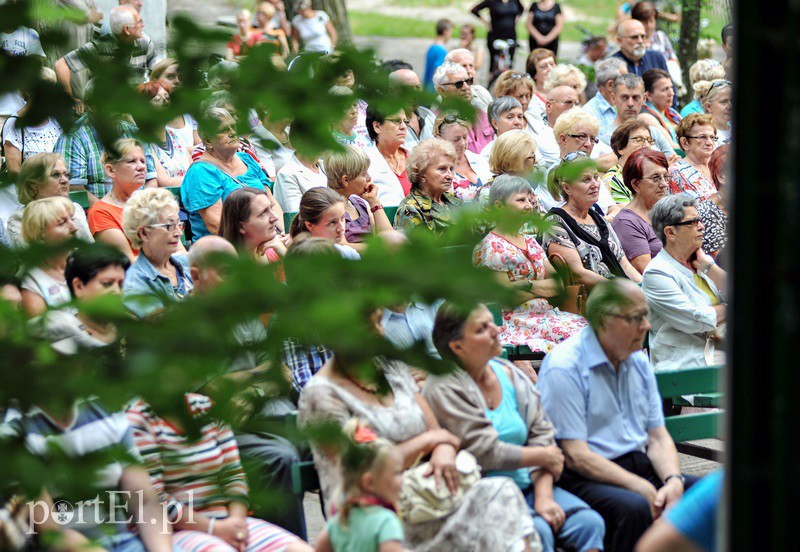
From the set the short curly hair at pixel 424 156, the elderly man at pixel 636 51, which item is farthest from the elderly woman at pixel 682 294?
the elderly man at pixel 636 51

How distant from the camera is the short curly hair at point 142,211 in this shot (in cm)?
574

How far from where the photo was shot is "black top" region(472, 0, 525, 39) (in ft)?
53.5

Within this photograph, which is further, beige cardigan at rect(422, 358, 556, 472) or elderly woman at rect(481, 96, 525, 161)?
elderly woman at rect(481, 96, 525, 161)

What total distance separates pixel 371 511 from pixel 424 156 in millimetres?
3742

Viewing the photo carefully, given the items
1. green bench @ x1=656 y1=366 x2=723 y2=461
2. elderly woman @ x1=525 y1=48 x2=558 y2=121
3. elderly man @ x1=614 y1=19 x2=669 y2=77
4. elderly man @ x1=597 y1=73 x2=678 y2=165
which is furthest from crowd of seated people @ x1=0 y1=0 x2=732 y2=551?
elderly man @ x1=614 y1=19 x2=669 y2=77

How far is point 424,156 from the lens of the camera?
23.6 feet

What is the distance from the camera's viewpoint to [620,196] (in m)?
8.66

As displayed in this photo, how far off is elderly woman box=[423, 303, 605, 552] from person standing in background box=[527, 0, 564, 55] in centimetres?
1299

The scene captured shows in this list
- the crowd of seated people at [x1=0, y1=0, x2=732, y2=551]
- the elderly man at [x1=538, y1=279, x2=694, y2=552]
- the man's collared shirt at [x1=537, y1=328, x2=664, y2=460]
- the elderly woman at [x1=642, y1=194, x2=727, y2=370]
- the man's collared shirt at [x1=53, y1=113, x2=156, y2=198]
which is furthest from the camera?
the man's collared shirt at [x1=53, y1=113, x2=156, y2=198]

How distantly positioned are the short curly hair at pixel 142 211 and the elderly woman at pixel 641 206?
3.14 meters

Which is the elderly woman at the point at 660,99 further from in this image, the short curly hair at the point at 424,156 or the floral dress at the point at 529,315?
the floral dress at the point at 529,315

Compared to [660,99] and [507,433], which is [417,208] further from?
[660,99]

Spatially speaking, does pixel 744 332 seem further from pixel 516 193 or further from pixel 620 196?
pixel 620 196

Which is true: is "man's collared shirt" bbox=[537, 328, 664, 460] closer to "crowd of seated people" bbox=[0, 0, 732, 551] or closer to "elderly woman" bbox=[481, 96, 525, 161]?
"crowd of seated people" bbox=[0, 0, 732, 551]
